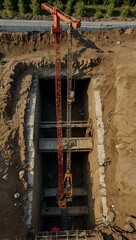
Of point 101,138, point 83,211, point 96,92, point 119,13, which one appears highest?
point 119,13

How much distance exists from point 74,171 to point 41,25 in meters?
18.3

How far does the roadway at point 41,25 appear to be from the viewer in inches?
1161

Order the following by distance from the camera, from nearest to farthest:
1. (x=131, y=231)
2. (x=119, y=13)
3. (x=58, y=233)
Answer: (x=131, y=231) < (x=58, y=233) < (x=119, y=13)

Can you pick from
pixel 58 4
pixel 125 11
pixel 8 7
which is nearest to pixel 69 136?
pixel 58 4

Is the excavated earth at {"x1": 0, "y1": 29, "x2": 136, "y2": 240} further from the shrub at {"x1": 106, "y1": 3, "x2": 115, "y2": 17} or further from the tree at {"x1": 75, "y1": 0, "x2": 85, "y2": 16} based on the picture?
the shrub at {"x1": 106, "y1": 3, "x2": 115, "y2": 17}

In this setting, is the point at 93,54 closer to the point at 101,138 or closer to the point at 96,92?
the point at 96,92

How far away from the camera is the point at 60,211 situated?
2531 cm

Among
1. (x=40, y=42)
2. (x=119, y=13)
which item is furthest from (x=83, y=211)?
(x=119, y=13)

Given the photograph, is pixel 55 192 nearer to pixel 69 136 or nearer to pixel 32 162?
pixel 32 162

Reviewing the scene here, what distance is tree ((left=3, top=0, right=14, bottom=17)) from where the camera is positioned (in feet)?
107

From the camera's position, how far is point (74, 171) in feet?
96.7

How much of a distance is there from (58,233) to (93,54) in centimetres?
1957

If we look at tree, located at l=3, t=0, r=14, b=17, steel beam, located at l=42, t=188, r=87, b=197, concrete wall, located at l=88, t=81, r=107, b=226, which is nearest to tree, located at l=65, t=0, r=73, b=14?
tree, located at l=3, t=0, r=14, b=17

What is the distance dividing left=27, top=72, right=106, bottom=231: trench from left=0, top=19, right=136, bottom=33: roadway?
617cm
